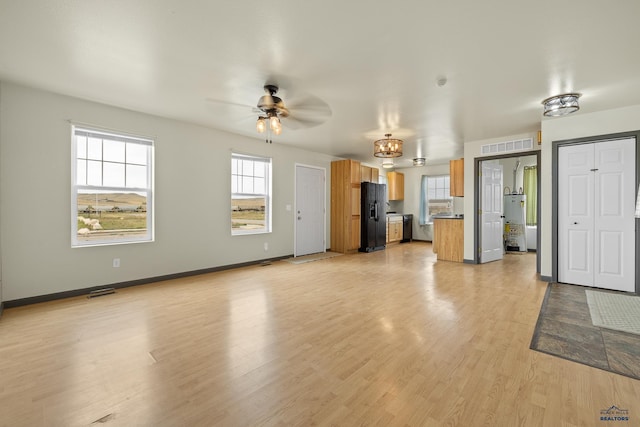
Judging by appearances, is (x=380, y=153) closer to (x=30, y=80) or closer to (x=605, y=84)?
(x=605, y=84)

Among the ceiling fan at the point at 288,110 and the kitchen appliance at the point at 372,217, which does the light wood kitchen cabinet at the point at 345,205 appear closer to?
the kitchen appliance at the point at 372,217

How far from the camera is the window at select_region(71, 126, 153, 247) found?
12.5ft

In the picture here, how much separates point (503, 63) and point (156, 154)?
472cm

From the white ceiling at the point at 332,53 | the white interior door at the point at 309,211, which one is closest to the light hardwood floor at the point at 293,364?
the white ceiling at the point at 332,53

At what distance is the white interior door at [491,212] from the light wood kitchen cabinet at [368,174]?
2895 mm

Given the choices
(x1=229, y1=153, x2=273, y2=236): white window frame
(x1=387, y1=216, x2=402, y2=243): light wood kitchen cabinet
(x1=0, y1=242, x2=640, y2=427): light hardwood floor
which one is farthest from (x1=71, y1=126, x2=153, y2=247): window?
(x1=387, y1=216, x2=402, y2=243): light wood kitchen cabinet

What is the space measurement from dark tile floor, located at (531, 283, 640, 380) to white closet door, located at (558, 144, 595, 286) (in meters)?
1.16

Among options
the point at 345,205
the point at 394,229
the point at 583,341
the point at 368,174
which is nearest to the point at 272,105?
the point at 583,341

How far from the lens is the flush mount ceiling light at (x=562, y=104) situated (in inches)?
137

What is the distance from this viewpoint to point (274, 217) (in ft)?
20.4

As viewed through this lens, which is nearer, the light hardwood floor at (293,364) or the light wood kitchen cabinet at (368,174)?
the light hardwood floor at (293,364)

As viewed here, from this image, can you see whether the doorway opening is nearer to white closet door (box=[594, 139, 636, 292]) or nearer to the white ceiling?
white closet door (box=[594, 139, 636, 292])

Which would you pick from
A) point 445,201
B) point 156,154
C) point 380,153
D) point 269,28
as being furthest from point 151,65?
point 445,201

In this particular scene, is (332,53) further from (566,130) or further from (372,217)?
(372,217)
